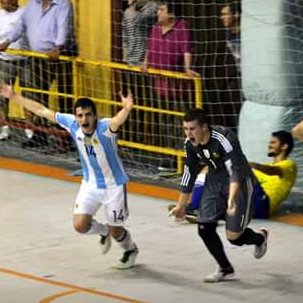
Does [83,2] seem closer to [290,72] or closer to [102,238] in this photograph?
[290,72]

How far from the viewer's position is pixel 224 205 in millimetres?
9992

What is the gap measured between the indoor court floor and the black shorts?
1.76 ft

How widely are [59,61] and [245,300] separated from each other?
6.98 m

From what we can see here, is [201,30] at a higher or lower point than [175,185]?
higher

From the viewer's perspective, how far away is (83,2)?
631 inches

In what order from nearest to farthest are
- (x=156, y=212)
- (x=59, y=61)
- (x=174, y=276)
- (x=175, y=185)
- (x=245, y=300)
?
(x=245, y=300), (x=174, y=276), (x=156, y=212), (x=175, y=185), (x=59, y=61)

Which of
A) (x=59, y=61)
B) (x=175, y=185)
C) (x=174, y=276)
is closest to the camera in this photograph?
(x=174, y=276)

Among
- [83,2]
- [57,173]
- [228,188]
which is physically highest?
[83,2]

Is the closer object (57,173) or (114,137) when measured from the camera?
(114,137)

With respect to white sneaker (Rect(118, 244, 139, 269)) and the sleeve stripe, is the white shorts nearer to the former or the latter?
white sneaker (Rect(118, 244, 139, 269))

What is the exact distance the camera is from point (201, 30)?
14.7 metres

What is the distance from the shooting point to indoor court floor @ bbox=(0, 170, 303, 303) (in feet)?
31.6

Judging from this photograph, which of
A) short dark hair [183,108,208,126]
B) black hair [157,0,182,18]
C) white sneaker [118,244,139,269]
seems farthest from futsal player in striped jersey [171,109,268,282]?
black hair [157,0,182,18]

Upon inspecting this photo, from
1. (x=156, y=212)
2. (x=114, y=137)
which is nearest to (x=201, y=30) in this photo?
(x=156, y=212)
